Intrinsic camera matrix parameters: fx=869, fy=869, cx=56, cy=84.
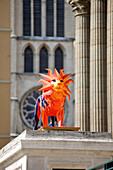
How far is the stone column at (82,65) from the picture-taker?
26.0 m

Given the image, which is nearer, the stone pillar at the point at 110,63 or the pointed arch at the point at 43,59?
the stone pillar at the point at 110,63

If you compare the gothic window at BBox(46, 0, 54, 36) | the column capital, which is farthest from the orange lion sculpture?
the gothic window at BBox(46, 0, 54, 36)

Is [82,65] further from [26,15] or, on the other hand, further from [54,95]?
[26,15]

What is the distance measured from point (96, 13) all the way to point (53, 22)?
60.9 m

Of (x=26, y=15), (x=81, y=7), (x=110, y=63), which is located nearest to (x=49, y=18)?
(x=26, y=15)

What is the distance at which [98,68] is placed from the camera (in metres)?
24.7

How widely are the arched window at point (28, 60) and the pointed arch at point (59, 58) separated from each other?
2488 millimetres

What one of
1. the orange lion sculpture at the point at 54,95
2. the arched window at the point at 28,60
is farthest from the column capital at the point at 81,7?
the arched window at the point at 28,60

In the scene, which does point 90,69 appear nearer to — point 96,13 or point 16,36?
point 96,13

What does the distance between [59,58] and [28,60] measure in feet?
10.1

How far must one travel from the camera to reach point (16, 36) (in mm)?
85000

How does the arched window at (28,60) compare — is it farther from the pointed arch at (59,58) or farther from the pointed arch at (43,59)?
A: the pointed arch at (59,58)

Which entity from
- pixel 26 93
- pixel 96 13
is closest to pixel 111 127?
pixel 96 13

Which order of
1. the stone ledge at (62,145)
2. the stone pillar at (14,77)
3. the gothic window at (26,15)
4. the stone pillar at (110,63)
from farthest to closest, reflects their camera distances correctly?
the gothic window at (26,15)
the stone pillar at (14,77)
the stone pillar at (110,63)
the stone ledge at (62,145)
